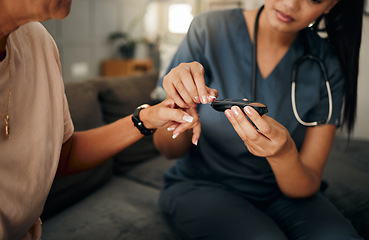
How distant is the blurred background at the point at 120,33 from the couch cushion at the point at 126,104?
0.73 metres

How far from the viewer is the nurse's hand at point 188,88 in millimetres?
611

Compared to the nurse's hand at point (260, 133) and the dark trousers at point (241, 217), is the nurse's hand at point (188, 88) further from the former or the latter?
the dark trousers at point (241, 217)

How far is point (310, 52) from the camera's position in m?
0.89

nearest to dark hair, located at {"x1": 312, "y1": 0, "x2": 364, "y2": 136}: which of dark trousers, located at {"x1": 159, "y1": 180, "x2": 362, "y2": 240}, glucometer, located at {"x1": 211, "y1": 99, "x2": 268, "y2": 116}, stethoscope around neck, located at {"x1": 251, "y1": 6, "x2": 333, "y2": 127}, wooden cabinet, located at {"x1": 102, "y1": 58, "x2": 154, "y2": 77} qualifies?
stethoscope around neck, located at {"x1": 251, "y1": 6, "x2": 333, "y2": 127}

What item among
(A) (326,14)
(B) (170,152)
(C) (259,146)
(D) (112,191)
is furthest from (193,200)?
(A) (326,14)

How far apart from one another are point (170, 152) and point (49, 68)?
406 mm

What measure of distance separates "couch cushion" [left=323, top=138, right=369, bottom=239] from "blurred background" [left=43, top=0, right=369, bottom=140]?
1129 millimetres

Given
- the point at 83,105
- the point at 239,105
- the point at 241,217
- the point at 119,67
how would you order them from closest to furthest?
the point at 239,105, the point at 241,217, the point at 83,105, the point at 119,67

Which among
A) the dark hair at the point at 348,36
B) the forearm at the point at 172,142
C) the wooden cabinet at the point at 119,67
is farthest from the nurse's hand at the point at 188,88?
the wooden cabinet at the point at 119,67

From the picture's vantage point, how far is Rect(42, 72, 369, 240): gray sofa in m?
0.87

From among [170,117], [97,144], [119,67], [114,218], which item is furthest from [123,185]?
[119,67]

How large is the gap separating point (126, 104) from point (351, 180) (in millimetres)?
891

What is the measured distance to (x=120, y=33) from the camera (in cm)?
A: 328

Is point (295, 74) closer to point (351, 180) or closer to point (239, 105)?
point (239, 105)
